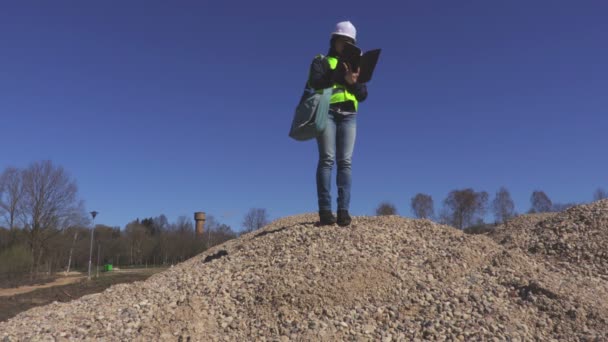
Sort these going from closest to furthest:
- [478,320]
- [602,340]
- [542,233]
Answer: [602,340] < [478,320] < [542,233]

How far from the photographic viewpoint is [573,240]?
5.21 metres

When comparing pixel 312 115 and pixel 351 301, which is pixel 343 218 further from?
pixel 351 301

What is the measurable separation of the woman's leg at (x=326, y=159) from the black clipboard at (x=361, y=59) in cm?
65

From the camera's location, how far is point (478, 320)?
308cm

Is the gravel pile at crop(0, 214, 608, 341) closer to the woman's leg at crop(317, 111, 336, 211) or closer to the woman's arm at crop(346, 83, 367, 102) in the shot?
the woman's leg at crop(317, 111, 336, 211)

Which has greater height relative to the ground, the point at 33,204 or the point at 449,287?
the point at 33,204

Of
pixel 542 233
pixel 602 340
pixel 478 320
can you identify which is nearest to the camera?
pixel 602 340

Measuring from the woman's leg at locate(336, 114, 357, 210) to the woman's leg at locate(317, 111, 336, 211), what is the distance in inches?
3.7

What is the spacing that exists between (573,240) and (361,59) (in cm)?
339

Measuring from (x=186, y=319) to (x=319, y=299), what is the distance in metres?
1.05

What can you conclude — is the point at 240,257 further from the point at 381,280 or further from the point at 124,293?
the point at 381,280

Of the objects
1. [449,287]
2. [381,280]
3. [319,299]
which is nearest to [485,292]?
[449,287]

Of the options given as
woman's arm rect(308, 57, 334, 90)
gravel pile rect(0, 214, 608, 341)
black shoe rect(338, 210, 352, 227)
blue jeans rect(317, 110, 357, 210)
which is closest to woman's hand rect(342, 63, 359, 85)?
woman's arm rect(308, 57, 334, 90)

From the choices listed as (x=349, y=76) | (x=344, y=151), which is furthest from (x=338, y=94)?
(x=344, y=151)
